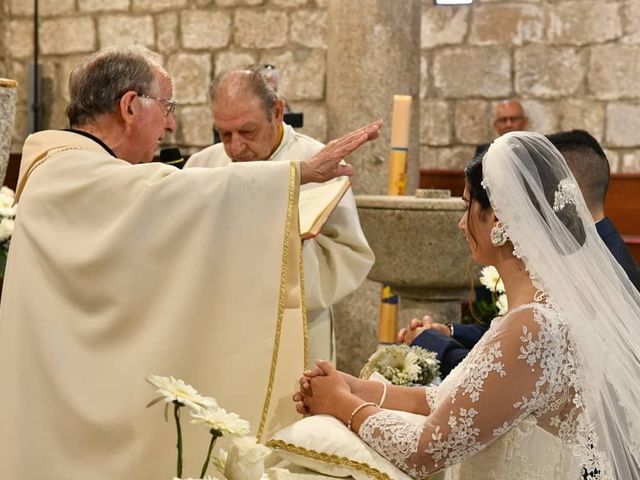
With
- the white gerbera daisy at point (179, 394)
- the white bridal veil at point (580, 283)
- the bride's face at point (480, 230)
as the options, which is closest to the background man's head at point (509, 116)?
the white bridal veil at point (580, 283)

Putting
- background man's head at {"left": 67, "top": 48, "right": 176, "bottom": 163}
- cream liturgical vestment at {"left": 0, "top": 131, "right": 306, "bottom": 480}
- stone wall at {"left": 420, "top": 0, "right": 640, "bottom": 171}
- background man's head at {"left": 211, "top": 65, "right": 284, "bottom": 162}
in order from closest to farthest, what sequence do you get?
cream liturgical vestment at {"left": 0, "top": 131, "right": 306, "bottom": 480}
background man's head at {"left": 67, "top": 48, "right": 176, "bottom": 163}
background man's head at {"left": 211, "top": 65, "right": 284, "bottom": 162}
stone wall at {"left": 420, "top": 0, "right": 640, "bottom": 171}

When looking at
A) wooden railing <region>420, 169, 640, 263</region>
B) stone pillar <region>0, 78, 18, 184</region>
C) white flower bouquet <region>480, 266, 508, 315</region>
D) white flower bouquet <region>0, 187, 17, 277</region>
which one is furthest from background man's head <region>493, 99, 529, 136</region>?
stone pillar <region>0, 78, 18, 184</region>

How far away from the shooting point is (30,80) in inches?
398

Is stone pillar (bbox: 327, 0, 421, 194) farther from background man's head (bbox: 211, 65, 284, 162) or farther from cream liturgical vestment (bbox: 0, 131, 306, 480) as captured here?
cream liturgical vestment (bbox: 0, 131, 306, 480)

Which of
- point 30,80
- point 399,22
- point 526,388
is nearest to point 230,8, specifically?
point 30,80

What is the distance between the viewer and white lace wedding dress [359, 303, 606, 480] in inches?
99.7

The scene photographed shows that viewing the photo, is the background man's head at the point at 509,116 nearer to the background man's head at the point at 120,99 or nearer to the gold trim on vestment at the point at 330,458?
the background man's head at the point at 120,99

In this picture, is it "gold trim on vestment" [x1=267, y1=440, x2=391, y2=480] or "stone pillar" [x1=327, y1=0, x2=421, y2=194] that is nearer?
"gold trim on vestment" [x1=267, y1=440, x2=391, y2=480]

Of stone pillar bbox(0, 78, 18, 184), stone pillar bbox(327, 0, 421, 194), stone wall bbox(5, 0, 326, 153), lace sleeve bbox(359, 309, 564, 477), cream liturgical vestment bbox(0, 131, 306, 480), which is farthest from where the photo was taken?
stone wall bbox(5, 0, 326, 153)

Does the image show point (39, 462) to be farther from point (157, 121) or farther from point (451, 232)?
point (451, 232)

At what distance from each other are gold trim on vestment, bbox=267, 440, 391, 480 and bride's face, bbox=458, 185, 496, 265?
0.54 m

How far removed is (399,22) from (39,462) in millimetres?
Result: 4701

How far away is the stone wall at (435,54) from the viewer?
28.1 feet

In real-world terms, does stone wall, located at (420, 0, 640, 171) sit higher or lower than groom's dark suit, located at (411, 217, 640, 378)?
higher
